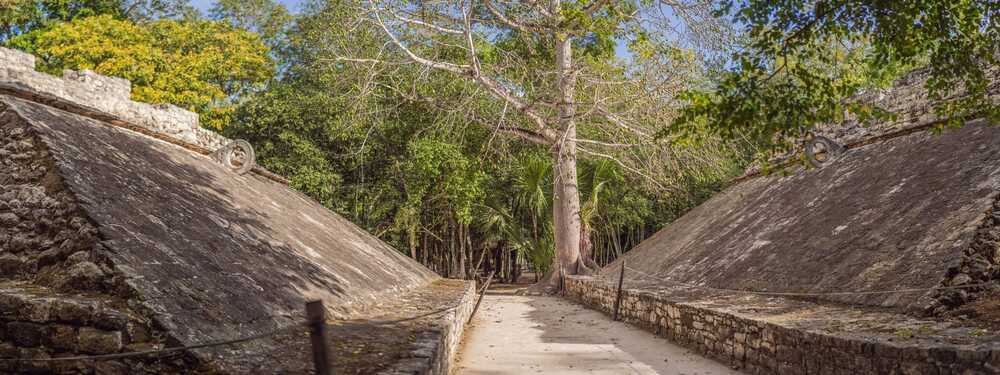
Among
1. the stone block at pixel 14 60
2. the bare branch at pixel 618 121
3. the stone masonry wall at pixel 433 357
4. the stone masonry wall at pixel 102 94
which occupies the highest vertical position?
the bare branch at pixel 618 121

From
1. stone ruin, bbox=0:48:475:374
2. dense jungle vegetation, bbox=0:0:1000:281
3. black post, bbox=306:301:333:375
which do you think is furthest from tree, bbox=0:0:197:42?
black post, bbox=306:301:333:375

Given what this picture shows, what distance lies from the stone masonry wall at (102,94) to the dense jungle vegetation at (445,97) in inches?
220

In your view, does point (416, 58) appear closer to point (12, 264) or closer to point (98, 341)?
point (12, 264)

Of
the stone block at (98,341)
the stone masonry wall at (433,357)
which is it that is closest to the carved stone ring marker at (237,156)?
the stone masonry wall at (433,357)

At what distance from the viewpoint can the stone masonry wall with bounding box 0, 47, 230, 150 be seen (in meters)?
11.0

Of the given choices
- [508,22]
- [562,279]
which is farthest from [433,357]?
[562,279]

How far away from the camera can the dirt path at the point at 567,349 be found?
24.7ft

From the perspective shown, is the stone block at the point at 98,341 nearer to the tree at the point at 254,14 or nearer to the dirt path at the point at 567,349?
the dirt path at the point at 567,349

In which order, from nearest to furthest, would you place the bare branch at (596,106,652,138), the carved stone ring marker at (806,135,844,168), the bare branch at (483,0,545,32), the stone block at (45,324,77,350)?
1. the stone block at (45,324,77,350)
2. the carved stone ring marker at (806,135,844,168)
3. the bare branch at (596,106,652,138)
4. the bare branch at (483,0,545,32)

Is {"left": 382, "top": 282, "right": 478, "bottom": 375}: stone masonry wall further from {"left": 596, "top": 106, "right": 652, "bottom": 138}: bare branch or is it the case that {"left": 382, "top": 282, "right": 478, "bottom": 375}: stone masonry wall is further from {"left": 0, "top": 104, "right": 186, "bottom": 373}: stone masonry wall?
{"left": 596, "top": 106, "right": 652, "bottom": 138}: bare branch

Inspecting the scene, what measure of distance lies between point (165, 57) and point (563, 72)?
14.6m


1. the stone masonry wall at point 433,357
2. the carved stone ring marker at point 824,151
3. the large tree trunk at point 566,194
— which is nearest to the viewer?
the stone masonry wall at point 433,357

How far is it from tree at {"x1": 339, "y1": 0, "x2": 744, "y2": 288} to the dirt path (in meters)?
5.36

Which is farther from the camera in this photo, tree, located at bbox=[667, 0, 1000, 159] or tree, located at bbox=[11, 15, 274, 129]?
tree, located at bbox=[11, 15, 274, 129]
